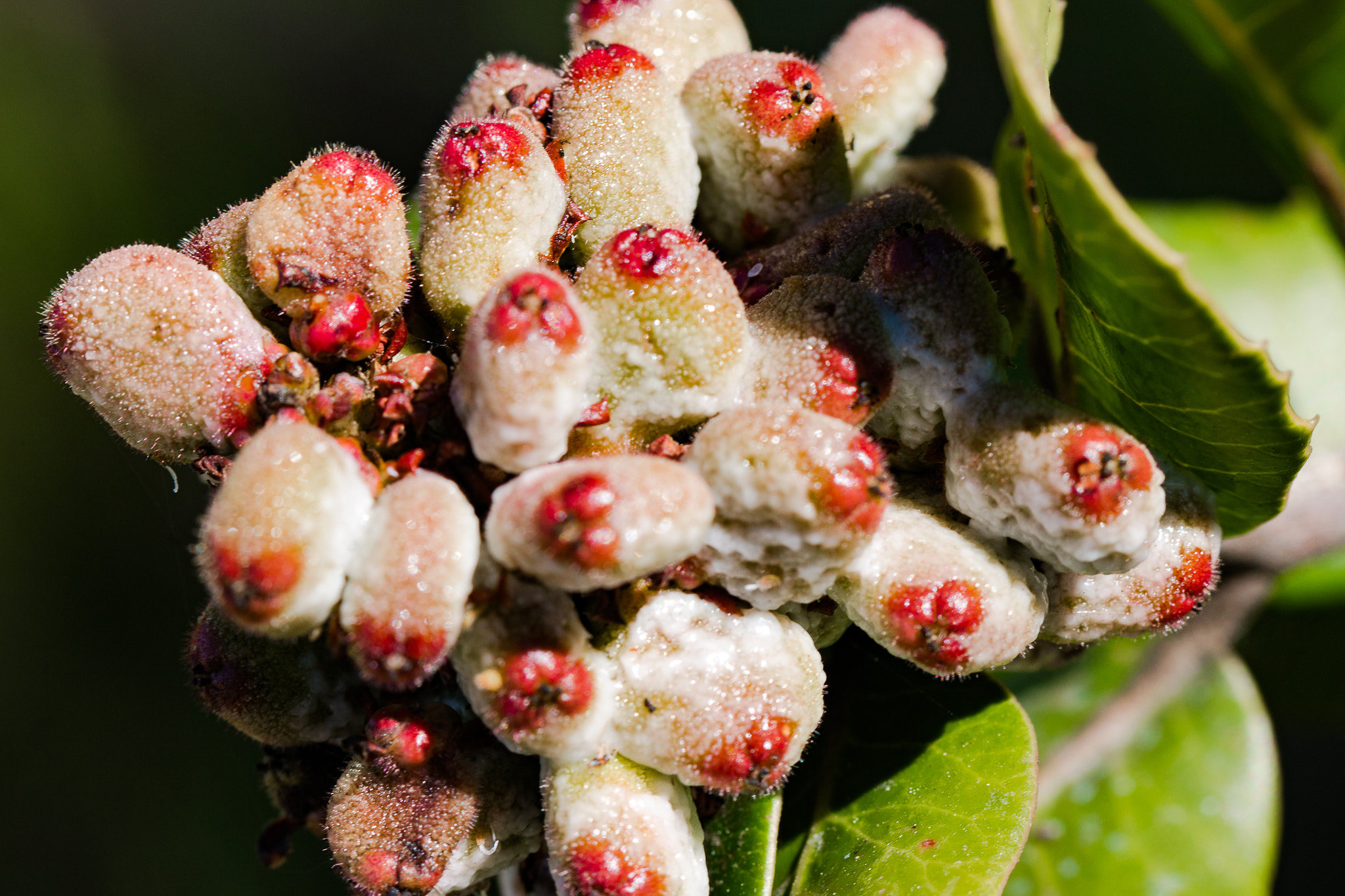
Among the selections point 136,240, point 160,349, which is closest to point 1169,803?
point 160,349

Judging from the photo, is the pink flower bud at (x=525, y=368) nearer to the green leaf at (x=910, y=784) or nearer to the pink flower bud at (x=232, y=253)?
the pink flower bud at (x=232, y=253)

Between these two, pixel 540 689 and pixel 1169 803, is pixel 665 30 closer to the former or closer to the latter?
pixel 540 689

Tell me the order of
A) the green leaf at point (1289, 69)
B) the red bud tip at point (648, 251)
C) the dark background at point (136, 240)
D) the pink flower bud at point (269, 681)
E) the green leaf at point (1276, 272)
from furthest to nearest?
1. the dark background at point (136, 240)
2. the green leaf at point (1276, 272)
3. the green leaf at point (1289, 69)
4. the pink flower bud at point (269, 681)
5. the red bud tip at point (648, 251)

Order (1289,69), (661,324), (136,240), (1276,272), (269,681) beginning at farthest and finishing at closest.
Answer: (136,240) < (1276,272) < (1289,69) < (269,681) < (661,324)

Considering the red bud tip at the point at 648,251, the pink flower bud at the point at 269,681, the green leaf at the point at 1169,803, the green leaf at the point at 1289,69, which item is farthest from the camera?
the green leaf at the point at 1169,803

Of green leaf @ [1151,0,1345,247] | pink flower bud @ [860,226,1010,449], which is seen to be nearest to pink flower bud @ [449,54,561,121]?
pink flower bud @ [860,226,1010,449]

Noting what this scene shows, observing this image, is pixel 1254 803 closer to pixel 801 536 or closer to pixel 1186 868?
pixel 1186 868

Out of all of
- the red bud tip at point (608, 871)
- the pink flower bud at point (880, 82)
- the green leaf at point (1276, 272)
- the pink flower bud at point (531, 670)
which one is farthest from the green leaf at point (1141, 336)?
the green leaf at point (1276, 272)
